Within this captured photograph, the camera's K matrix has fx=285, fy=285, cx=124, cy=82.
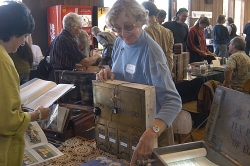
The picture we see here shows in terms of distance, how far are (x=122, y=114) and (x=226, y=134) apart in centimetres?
40

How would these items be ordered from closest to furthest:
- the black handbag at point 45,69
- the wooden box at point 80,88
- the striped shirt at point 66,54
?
1. the wooden box at point 80,88
2. the striped shirt at point 66,54
3. the black handbag at point 45,69

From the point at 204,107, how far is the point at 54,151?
89.6 inches

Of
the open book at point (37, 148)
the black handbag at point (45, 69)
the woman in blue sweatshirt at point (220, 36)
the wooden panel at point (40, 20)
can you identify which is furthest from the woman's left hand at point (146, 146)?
the woman in blue sweatshirt at point (220, 36)

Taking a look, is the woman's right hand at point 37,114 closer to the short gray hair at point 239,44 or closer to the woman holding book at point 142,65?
the woman holding book at point 142,65

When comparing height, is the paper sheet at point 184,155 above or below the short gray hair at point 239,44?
below

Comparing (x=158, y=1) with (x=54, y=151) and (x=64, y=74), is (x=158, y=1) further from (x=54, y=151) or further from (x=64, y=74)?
(x=54, y=151)

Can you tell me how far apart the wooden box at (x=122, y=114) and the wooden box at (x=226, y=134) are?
163mm

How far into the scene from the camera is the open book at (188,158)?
0.97m

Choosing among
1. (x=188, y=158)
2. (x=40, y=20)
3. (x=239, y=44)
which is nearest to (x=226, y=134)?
(x=188, y=158)

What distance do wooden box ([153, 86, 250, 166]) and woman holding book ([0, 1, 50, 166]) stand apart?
19.2 inches

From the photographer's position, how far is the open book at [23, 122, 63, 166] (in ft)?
4.01

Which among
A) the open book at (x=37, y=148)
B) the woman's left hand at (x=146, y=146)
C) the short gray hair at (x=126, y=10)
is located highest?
the short gray hair at (x=126, y=10)

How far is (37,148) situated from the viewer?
1.31 m

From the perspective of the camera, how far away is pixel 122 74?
127cm
